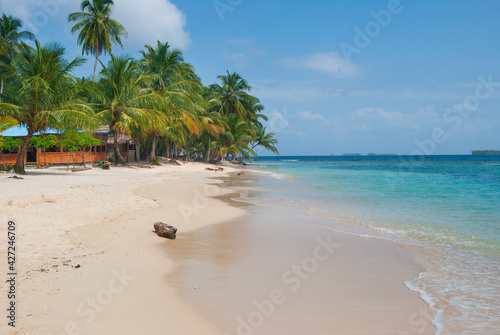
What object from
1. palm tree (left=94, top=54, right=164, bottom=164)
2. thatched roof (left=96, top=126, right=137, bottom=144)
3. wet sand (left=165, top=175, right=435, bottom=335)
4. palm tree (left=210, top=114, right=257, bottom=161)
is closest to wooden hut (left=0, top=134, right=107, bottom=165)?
thatched roof (left=96, top=126, right=137, bottom=144)

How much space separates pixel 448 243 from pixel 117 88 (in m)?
22.6

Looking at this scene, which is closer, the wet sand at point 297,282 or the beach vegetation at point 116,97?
the wet sand at point 297,282

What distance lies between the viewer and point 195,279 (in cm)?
418

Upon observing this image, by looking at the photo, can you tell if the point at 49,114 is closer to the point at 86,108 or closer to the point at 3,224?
the point at 86,108

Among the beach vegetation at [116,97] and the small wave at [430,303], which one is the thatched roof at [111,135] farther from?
the small wave at [430,303]

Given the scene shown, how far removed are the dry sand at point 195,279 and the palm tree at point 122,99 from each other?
1638cm

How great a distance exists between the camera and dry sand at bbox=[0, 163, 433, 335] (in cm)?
307

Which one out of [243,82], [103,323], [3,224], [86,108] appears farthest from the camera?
[243,82]

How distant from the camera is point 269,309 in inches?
137

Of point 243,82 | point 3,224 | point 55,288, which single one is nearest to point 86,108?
point 3,224

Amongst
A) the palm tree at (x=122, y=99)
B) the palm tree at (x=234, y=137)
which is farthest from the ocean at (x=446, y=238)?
the palm tree at (x=234, y=137)

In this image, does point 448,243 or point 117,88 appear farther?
point 117,88

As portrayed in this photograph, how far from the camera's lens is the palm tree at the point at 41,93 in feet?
49.4

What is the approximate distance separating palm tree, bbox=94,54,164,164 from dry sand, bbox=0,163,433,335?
1638cm
